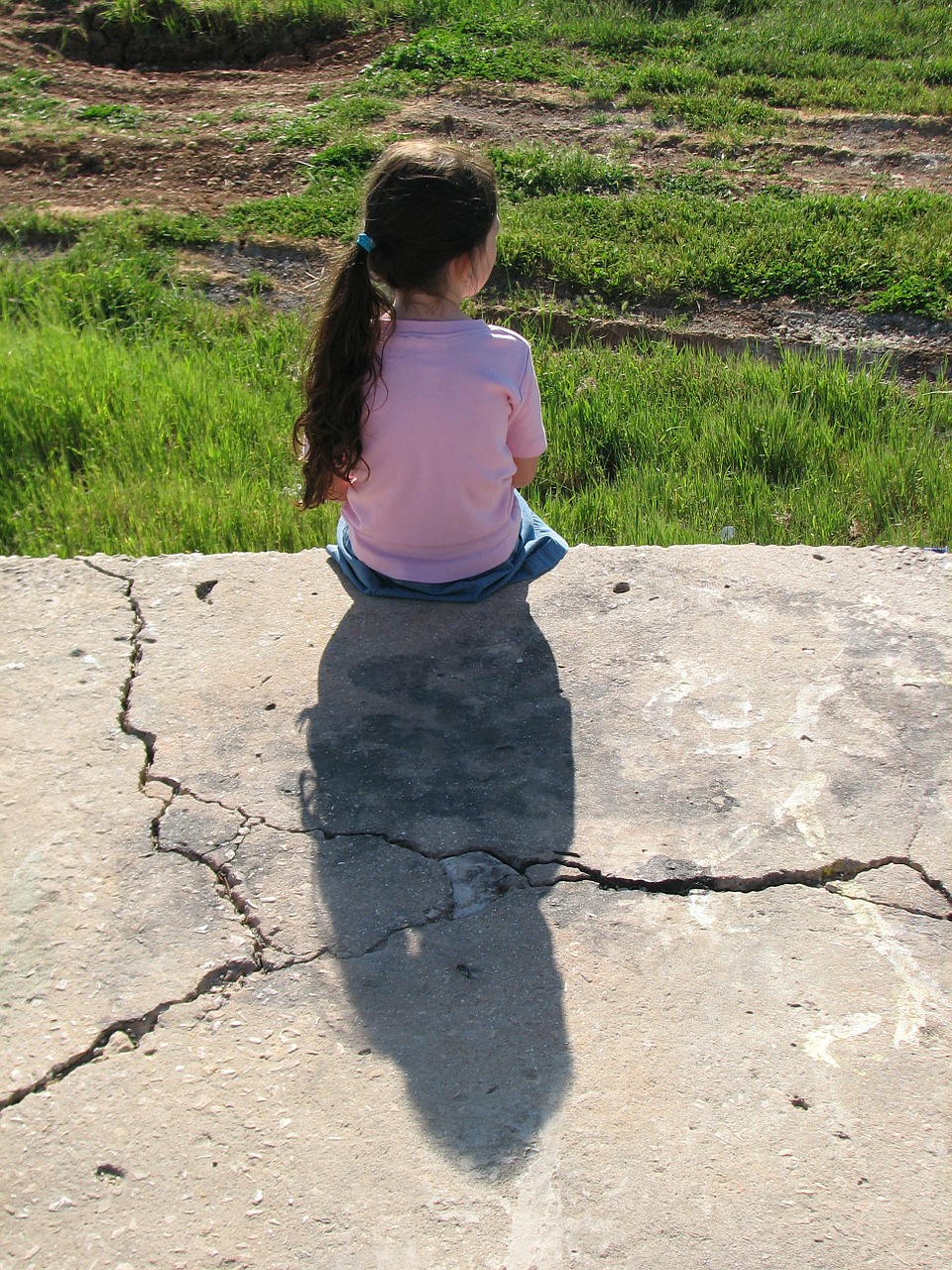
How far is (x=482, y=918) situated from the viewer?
217 cm

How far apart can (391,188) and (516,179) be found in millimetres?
4383

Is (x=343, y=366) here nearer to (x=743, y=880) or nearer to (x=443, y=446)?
(x=443, y=446)

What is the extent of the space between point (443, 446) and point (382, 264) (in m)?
0.41

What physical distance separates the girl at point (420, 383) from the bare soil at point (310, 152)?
2747 millimetres

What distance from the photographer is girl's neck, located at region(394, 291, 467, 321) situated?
8.56 ft

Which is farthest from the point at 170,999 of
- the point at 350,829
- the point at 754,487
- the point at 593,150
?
the point at 593,150

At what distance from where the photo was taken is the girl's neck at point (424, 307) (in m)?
2.61

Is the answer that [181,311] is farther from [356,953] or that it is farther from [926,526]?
[356,953]

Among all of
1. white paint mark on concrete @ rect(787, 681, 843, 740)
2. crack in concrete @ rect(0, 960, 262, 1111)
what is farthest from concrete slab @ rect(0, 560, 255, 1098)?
white paint mark on concrete @ rect(787, 681, 843, 740)

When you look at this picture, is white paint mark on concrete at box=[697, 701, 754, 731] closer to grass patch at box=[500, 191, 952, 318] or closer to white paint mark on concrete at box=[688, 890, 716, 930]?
white paint mark on concrete at box=[688, 890, 716, 930]

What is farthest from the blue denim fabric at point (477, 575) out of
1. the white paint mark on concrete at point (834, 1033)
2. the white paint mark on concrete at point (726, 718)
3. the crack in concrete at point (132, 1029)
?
the white paint mark on concrete at point (834, 1033)

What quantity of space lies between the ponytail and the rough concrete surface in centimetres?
48

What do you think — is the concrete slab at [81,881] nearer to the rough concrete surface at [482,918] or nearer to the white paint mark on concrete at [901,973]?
the rough concrete surface at [482,918]

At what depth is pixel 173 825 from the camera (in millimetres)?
2371
